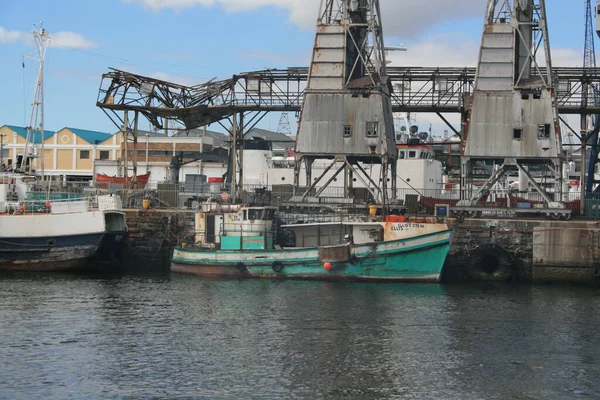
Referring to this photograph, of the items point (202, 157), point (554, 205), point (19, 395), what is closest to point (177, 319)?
point (19, 395)

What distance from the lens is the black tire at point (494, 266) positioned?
51.9 meters

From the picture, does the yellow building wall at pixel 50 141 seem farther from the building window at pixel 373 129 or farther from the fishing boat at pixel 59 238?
the building window at pixel 373 129

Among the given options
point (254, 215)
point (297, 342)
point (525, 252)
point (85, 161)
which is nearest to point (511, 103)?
point (525, 252)

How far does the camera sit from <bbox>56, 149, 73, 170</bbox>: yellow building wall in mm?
109625

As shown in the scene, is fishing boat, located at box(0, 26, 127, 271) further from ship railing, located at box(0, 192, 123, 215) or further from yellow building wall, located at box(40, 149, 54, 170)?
yellow building wall, located at box(40, 149, 54, 170)

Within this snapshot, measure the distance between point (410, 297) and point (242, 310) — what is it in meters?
9.43

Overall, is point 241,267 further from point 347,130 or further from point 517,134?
point 517,134

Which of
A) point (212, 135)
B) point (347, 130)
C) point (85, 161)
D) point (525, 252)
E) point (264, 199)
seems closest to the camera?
point (525, 252)

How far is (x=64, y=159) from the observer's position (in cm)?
11019

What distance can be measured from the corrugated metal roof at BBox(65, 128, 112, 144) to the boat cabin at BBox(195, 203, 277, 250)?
60040mm

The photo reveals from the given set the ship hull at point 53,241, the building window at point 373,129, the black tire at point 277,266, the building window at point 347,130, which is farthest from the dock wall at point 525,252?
the ship hull at point 53,241

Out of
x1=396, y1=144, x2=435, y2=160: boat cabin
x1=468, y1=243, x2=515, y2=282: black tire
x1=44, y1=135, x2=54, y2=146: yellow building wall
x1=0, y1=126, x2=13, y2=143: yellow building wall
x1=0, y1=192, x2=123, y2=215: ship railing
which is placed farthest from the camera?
x1=0, y1=126, x2=13, y2=143: yellow building wall

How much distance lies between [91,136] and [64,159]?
16.5 feet

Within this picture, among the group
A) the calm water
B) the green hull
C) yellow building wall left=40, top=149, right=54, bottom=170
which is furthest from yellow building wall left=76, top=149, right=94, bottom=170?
the calm water
